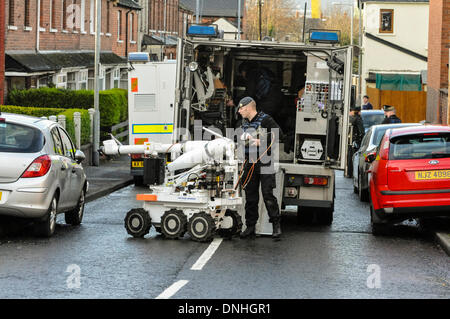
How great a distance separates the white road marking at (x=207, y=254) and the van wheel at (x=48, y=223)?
2.19m

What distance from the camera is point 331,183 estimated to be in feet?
46.9

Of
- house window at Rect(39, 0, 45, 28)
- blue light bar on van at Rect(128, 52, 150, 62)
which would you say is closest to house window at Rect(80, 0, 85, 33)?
house window at Rect(39, 0, 45, 28)

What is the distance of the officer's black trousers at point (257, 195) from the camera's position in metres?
12.9

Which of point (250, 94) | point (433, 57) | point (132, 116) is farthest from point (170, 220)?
point (433, 57)

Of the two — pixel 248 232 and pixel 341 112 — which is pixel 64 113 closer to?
pixel 341 112

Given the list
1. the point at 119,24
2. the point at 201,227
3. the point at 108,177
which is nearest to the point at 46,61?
the point at 108,177

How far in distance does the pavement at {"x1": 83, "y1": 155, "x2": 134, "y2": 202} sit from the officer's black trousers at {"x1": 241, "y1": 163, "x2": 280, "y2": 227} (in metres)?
6.70

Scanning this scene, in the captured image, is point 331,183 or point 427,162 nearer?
point 427,162

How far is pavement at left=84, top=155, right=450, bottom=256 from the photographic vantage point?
64.8 feet

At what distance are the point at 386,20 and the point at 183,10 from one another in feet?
89.3

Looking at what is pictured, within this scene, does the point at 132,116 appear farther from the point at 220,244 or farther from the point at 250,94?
the point at 220,244

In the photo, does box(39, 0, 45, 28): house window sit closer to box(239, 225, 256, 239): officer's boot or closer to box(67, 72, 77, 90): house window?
box(67, 72, 77, 90): house window

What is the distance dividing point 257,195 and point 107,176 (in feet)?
40.4

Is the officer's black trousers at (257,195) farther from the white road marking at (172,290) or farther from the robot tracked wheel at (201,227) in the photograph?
the white road marking at (172,290)
